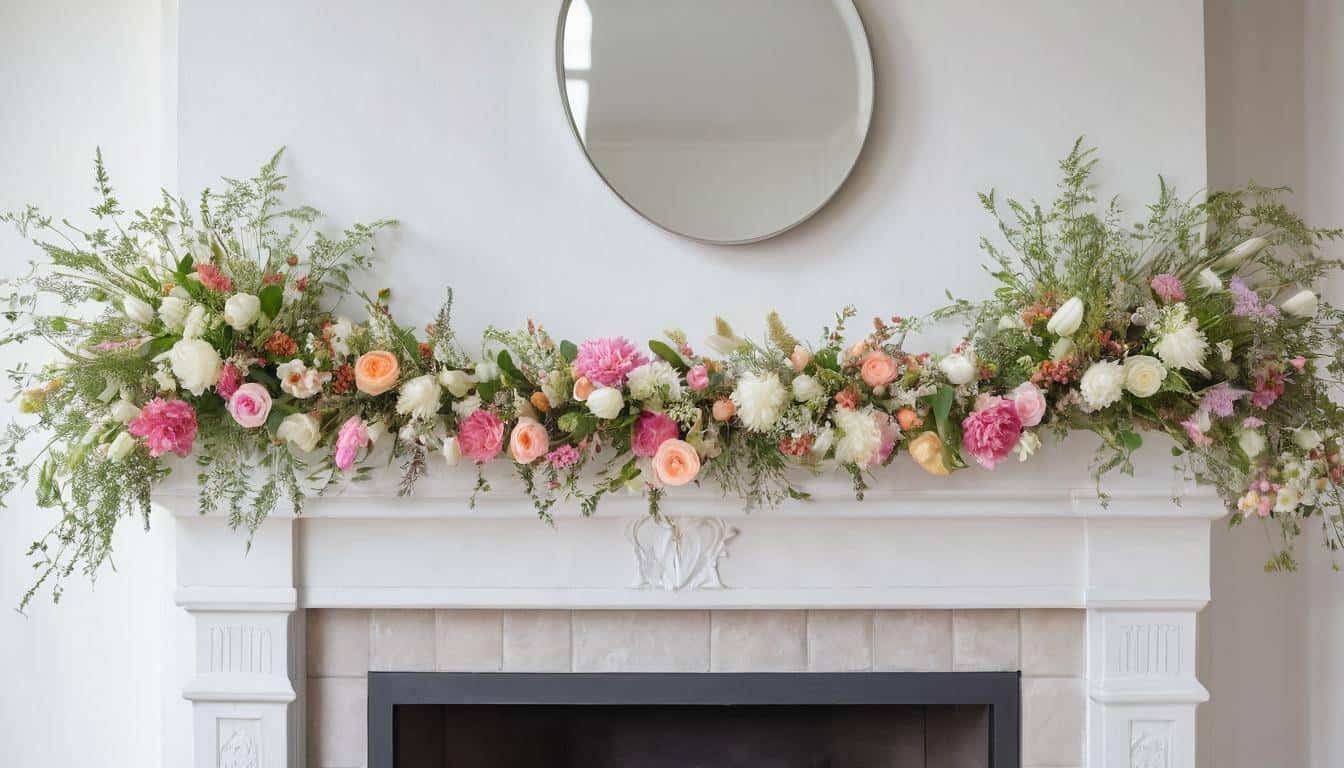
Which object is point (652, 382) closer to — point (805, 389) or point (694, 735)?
point (805, 389)

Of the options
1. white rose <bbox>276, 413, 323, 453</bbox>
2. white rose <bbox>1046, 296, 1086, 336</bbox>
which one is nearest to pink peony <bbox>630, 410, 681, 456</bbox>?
white rose <bbox>276, 413, 323, 453</bbox>

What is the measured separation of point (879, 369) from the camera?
56.5 inches

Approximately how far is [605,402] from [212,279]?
0.64 m

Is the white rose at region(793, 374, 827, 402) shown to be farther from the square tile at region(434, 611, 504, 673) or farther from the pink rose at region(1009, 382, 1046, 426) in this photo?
the square tile at region(434, 611, 504, 673)

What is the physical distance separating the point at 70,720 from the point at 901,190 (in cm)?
190

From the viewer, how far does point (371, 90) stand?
1.62 metres

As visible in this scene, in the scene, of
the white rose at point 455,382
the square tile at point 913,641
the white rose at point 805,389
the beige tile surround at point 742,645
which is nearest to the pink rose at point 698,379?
the white rose at point 805,389

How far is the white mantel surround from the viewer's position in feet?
5.20

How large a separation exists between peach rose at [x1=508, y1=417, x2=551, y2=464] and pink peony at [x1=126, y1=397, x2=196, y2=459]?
1.61 feet

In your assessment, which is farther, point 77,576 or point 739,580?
point 77,576

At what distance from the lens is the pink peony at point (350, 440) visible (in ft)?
4.63

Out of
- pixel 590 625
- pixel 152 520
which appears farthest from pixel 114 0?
pixel 590 625

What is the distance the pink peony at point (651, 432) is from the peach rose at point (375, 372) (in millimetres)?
384

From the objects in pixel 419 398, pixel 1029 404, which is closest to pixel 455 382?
pixel 419 398
